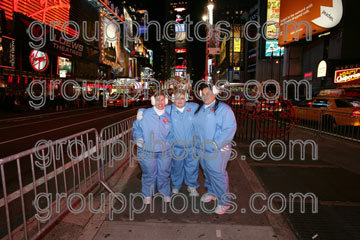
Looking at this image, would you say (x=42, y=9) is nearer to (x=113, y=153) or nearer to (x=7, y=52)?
(x=7, y=52)

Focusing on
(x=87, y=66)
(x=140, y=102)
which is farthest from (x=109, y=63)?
(x=140, y=102)

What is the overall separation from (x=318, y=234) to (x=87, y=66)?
126ft

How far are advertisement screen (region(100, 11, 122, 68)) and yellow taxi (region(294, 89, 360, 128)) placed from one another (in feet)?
121

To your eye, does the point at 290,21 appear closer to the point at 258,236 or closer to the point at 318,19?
the point at 318,19

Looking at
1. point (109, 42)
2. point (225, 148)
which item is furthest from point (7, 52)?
point (109, 42)

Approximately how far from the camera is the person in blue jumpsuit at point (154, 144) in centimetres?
380

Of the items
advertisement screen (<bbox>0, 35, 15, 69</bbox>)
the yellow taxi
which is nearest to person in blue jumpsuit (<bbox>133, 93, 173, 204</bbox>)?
the yellow taxi

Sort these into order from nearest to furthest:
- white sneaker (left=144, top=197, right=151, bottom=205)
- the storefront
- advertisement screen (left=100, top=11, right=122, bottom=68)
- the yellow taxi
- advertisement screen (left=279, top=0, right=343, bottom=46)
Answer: white sneaker (left=144, top=197, right=151, bottom=205)
the yellow taxi
the storefront
advertisement screen (left=279, top=0, right=343, bottom=46)
advertisement screen (left=100, top=11, right=122, bottom=68)

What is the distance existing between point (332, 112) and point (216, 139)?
325 inches

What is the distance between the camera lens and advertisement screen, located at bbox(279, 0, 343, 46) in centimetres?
1925

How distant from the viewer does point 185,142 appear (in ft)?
13.1

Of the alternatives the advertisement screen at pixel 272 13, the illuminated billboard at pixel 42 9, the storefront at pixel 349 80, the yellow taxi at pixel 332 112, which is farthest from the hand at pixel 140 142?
the advertisement screen at pixel 272 13

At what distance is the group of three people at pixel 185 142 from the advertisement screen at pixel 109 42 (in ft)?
136

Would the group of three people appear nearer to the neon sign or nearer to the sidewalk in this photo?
the sidewalk
